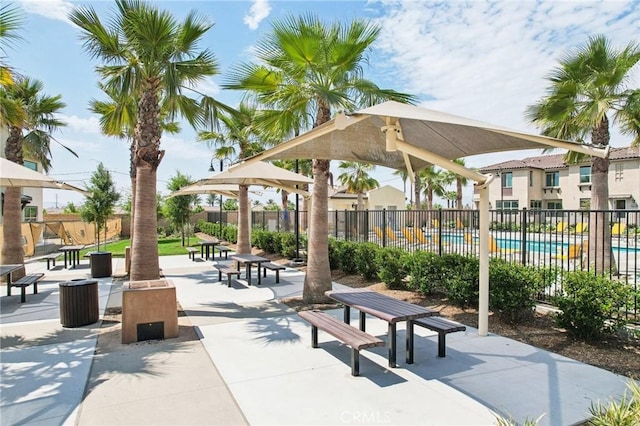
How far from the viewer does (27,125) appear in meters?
11.3

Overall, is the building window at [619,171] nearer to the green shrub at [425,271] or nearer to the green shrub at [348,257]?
the green shrub at [348,257]

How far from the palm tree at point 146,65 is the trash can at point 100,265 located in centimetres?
519

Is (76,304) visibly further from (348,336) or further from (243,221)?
(243,221)

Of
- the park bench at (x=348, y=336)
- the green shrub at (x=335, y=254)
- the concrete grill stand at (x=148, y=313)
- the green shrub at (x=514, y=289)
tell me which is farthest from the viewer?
the green shrub at (x=335, y=254)

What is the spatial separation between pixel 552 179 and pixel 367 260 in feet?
111

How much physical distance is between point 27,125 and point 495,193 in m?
39.0

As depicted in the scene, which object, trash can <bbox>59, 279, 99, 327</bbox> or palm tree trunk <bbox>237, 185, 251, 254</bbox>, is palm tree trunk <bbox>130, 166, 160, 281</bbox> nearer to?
trash can <bbox>59, 279, 99, 327</bbox>

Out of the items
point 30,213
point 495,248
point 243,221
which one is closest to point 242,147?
point 243,221

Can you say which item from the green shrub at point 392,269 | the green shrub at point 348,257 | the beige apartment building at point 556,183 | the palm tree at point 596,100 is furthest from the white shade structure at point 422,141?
the beige apartment building at point 556,183

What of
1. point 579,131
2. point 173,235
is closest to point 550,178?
point 579,131

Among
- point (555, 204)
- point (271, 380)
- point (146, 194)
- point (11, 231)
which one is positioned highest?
point (146, 194)

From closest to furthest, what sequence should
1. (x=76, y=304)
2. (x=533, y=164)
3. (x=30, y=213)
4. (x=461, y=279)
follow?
(x=76, y=304)
(x=461, y=279)
(x=30, y=213)
(x=533, y=164)

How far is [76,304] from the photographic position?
21.6 feet

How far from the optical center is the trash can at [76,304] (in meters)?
6.56
